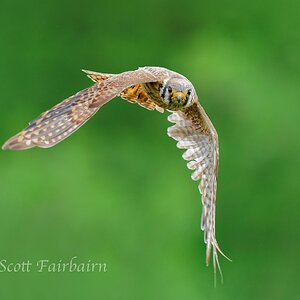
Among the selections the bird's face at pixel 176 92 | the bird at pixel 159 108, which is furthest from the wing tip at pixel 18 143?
the bird's face at pixel 176 92

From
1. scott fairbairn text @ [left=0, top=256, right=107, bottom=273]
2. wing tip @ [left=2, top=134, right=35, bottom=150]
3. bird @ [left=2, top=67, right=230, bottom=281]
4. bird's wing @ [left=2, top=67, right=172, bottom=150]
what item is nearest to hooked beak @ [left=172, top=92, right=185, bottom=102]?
Answer: bird @ [left=2, top=67, right=230, bottom=281]

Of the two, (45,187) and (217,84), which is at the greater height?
(217,84)

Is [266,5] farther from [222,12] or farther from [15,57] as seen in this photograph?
[15,57]

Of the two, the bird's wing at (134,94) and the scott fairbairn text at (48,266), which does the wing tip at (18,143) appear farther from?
the scott fairbairn text at (48,266)

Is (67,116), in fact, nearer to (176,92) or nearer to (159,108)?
(176,92)

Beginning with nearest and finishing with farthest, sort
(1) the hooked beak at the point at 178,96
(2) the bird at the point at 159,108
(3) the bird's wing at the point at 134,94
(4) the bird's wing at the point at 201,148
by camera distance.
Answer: (2) the bird at the point at 159,108, (1) the hooked beak at the point at 178,96, (3) the bird's wing at the point at 134,94, (4) the bird's wing at the point at 201,148

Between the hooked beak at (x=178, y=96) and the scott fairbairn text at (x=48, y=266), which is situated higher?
the hooked beak at (x=178, y=96)

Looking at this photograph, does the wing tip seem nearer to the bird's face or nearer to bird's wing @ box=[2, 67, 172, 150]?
bird's wing @ box=[2, 67, 172, 150]

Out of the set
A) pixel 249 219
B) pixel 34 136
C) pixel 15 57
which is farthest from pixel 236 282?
pixel 34 136
